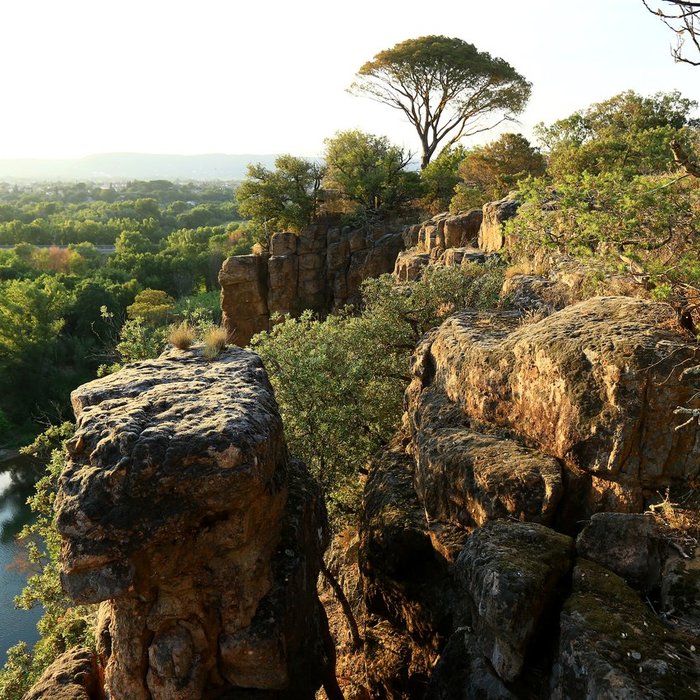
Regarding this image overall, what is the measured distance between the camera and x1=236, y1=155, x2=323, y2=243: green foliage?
38969mm

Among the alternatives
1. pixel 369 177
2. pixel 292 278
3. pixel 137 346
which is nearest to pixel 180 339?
pixel 137 346

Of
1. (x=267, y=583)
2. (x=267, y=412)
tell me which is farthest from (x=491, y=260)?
(x=267, y=583)

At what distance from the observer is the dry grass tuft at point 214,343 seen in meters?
9.48

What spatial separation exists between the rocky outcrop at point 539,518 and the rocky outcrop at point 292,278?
25651 mm

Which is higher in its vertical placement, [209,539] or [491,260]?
[491,260]

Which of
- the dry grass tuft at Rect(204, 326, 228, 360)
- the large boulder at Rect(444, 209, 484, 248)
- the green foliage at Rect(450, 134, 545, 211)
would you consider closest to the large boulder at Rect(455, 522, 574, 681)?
the dry grass tuft at Rect(204, 326, 228, 360)

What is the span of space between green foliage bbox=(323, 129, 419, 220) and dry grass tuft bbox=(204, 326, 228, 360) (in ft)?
94.8

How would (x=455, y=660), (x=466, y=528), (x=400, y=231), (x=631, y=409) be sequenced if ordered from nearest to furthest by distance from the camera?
(x=455, y=660) < (x=631, y=409) < (x=466, y=528) < (x=400, y=231)

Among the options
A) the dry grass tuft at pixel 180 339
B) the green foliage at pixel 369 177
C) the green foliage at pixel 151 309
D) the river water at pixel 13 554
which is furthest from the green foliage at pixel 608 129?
the green foliage at pixel 151 309

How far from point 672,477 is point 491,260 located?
35.7 feet

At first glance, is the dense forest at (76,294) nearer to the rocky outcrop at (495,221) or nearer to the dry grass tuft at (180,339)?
the dry grass tuft at (180,339)

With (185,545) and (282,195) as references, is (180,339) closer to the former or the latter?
(185,545)

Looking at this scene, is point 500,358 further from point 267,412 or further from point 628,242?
point 267,412

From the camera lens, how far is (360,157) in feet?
124
